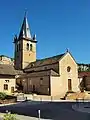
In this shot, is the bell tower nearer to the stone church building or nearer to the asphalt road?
the stone church building

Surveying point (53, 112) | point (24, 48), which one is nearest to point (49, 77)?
point (24, 48)

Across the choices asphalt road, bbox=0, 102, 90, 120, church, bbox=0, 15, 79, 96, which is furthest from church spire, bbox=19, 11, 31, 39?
asphalt road, bbox=0, 102, 90, 120

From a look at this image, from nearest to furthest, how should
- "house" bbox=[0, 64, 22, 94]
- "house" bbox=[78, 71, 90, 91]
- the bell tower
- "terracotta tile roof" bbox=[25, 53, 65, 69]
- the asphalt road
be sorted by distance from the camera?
the asphalt road → "house" bbox=[0, 64, 22, 94] → "terracotta tile roof" bbox=[25, 53, 65, 69] → "house" bbox=[78, 71, 90, 91] → the bell tower

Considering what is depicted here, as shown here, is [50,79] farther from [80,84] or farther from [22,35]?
[22,35]

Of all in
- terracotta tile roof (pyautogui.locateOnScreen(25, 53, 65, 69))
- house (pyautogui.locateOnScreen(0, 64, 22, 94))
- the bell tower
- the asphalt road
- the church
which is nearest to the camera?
the asphalt road

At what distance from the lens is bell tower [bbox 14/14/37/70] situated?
2704 inches

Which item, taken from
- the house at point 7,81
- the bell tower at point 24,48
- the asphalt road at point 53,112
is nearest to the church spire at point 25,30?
the bell tower at point 24,48

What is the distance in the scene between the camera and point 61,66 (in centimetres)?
5434

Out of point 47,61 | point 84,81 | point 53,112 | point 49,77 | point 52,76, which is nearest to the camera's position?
point 53,112

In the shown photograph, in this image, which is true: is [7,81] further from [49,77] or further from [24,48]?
[24,48]

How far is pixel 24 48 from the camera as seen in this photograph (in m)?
68.8

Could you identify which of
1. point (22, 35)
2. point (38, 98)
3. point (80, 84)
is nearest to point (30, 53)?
point (22, 35)

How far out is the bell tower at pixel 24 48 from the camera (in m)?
68.7

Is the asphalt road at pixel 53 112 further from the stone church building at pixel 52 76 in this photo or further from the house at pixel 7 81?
the stone church building at pixel 52 76
